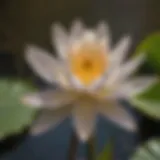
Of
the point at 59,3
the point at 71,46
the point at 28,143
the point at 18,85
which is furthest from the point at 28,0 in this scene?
the point at 71,46

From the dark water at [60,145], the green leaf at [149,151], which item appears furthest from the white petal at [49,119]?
the dark water at [60,145]

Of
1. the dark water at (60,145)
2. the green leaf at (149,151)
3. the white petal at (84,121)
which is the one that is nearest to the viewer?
the white petal at (84,121)

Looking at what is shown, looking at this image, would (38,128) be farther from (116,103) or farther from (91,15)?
(91,15)

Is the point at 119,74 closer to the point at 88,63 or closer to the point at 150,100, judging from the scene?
the point at 88,63

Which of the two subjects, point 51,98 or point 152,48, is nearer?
point 51,98

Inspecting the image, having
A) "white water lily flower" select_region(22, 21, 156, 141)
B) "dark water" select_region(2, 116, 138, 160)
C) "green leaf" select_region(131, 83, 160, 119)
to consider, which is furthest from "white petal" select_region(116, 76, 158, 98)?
"dark water" select_region(2, 116, 138, 160)

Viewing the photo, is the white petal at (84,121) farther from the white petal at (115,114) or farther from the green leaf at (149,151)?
the green leaf at (149,151)

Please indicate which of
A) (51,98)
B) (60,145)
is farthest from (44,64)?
(60,145)
